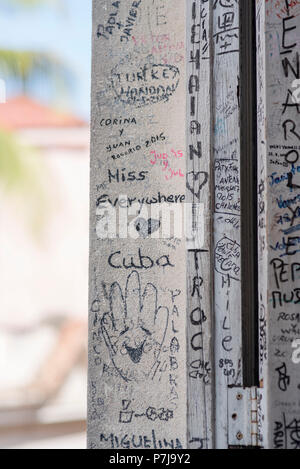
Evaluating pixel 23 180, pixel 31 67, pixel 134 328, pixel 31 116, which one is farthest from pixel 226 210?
pixel 31 116

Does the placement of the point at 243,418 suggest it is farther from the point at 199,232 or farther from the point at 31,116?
the point at 31,116

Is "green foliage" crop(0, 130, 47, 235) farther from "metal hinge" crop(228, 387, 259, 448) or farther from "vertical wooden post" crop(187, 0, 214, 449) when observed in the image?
"metal hinge" crop(228, 387, 259, 448)

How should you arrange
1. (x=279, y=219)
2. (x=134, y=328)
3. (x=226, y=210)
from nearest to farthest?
(x=279, y=219), (x=226, y=210), (x=134, y=328)

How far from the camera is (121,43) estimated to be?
8.69 ft

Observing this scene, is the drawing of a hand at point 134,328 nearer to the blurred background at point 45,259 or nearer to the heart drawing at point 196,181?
the heart drawing at point 196,181

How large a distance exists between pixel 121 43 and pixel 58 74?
1031 centimetres

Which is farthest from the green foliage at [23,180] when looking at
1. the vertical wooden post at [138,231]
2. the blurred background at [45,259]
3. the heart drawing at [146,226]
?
the heart drawing at [146,226]

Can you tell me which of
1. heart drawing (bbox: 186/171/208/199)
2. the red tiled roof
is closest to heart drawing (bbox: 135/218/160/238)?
heart drawing (bbox: 186/171/208/199)

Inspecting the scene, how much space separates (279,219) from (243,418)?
0.67 metres

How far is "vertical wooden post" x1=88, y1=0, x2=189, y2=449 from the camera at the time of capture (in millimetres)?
2459

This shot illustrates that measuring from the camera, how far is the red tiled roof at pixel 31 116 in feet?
48.1

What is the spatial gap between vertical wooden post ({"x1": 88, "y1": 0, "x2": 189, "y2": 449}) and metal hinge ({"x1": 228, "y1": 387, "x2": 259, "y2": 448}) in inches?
10.2

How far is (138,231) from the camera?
2549 mm

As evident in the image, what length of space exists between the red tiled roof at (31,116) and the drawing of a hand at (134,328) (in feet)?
41.1
